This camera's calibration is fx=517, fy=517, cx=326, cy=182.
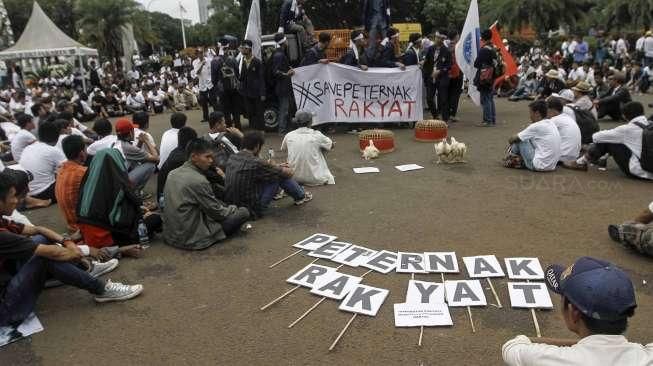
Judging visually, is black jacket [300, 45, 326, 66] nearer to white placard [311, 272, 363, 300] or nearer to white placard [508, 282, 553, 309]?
white placard [311, 272, 363, 300]

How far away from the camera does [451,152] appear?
340 inches

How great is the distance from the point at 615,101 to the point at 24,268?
1199 centimetres

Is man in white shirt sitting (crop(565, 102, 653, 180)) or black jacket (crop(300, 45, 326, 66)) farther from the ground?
black jacket (crop(300, 45, 326, 66))

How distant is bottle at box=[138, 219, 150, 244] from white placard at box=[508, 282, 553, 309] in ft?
12.7

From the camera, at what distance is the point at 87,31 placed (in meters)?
36.7

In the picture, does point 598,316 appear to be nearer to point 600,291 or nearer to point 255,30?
point 600,291

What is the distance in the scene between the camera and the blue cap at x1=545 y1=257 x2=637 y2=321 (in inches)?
76.9

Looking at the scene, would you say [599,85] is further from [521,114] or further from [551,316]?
[551,316]

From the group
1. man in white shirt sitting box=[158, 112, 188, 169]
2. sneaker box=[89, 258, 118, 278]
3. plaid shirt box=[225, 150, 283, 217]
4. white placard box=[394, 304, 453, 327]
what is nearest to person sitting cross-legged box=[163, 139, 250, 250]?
plaid shirt box=[225, 150, 283, 217]

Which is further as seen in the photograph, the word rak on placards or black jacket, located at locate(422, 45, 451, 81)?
black jacket, located at locate(422, 45, 451, 81)

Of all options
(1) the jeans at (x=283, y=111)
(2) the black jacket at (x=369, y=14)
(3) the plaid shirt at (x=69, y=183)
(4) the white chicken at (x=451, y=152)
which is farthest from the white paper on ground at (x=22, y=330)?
(2) the black jacket at (x=369, y=14)

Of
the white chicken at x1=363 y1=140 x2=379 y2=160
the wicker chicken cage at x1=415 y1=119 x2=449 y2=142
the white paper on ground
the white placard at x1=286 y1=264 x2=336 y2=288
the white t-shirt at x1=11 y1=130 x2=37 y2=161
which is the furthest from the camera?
the wicker chicken cage at x1=415 y1=119 x2=449 y2=142

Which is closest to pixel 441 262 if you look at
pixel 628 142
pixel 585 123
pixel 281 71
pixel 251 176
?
pixel 251 176

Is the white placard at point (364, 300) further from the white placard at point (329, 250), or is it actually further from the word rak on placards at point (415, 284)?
the white placard at point (329, 250)
